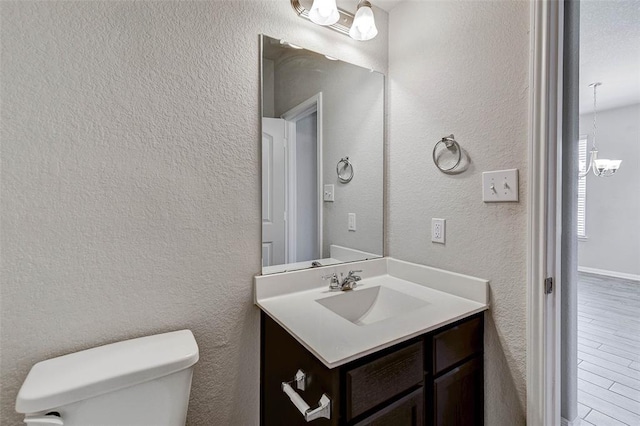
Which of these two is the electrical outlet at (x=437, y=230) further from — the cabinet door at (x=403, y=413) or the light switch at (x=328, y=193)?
the cabinet door at (x=403, y=413)

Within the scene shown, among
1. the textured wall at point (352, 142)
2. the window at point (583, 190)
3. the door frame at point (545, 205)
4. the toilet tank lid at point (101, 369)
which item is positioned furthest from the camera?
the window at point (583, 190)

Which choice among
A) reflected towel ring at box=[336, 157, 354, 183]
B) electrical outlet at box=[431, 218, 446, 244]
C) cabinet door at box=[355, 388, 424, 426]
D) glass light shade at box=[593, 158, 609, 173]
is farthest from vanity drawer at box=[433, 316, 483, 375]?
glass light shade at box=[593, 158, 609, 173]

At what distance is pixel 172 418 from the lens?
0.93m

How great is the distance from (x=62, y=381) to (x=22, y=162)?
64 cm

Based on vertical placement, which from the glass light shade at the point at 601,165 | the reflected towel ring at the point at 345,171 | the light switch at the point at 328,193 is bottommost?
the light switch at the point at 328,193

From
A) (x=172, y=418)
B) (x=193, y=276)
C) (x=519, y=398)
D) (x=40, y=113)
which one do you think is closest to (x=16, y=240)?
(x=40, y=113)

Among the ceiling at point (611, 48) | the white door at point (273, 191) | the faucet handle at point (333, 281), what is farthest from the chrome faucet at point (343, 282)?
the ceiling at point (611, 48)

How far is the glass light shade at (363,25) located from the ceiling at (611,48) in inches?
54.8

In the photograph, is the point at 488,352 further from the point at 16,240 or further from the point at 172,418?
the point at 16,240

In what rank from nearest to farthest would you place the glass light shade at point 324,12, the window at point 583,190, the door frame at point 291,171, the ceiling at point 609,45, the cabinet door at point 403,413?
1. the cabinet door at point 403,413
2. the glass light shade at point 324,12
3. the door frame at point 291,171
4. the ceiling at point 609,45
5. the window at point 583,190

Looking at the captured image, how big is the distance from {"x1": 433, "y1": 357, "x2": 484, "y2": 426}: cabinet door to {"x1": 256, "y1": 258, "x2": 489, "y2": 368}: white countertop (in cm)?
21

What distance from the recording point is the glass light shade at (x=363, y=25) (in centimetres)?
135

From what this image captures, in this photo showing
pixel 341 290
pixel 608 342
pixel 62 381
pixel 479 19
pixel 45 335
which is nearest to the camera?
pixel 62 381

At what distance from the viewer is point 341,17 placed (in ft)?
4.65
